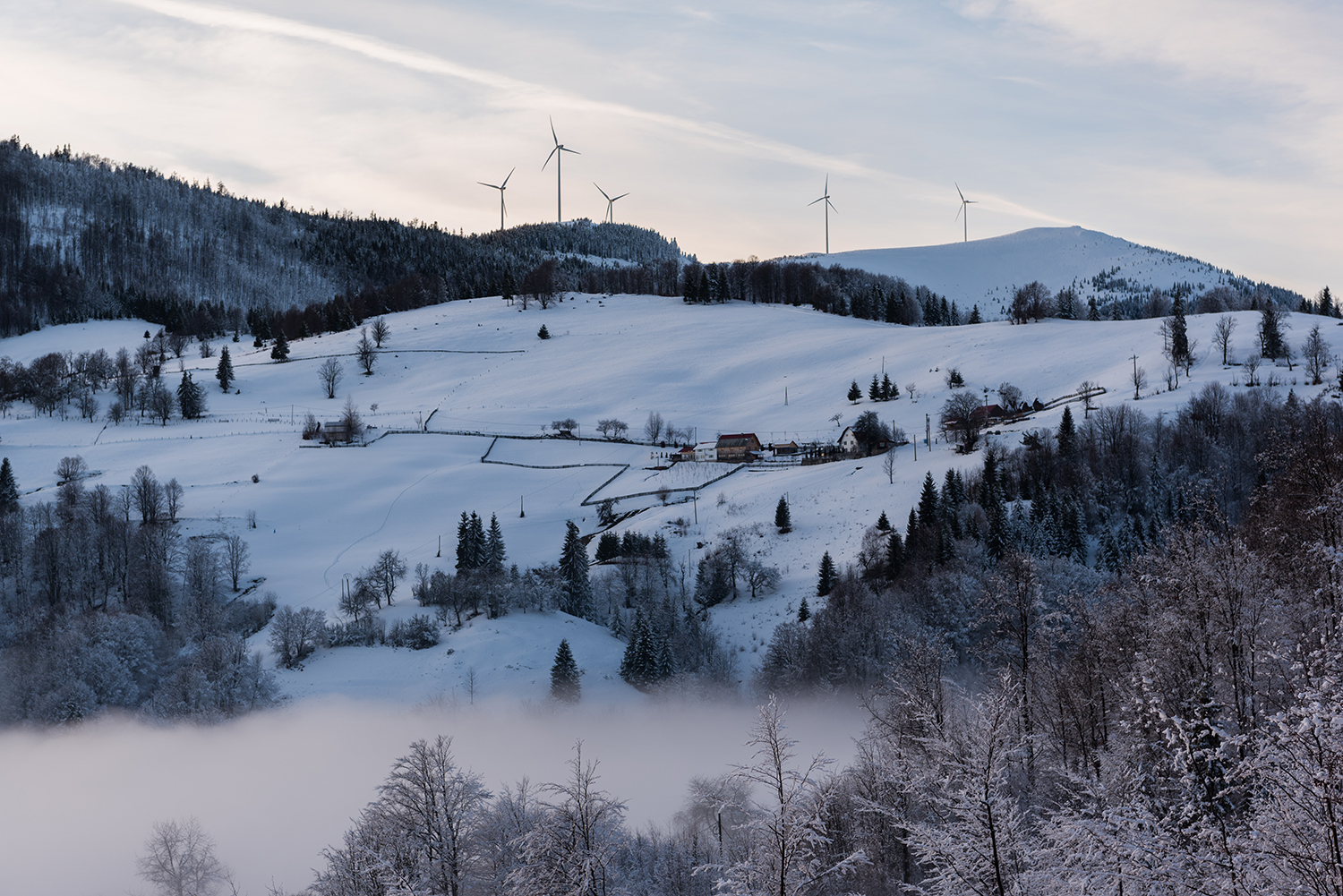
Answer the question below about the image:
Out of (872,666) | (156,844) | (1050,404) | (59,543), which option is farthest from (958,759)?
(1050,404)

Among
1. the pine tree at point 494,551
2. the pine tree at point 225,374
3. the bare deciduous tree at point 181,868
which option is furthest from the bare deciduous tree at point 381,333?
the bare deciduous tree at point 181,868

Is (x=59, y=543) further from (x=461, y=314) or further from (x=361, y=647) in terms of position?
(x=461, y=314)

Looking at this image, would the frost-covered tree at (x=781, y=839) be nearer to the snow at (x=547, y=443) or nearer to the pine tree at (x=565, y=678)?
the pine tree at (x=565, y=678)

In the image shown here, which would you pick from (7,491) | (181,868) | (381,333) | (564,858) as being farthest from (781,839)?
(381,333)

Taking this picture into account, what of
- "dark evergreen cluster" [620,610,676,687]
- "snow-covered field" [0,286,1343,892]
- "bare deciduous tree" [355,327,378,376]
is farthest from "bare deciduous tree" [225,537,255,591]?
"bare deciduous tree" [355,327,378,376]

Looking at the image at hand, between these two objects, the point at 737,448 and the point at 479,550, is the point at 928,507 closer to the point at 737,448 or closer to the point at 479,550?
the point at 737,448

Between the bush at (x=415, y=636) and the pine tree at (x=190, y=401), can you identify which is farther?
the pine tree at (x=190, y=401)
